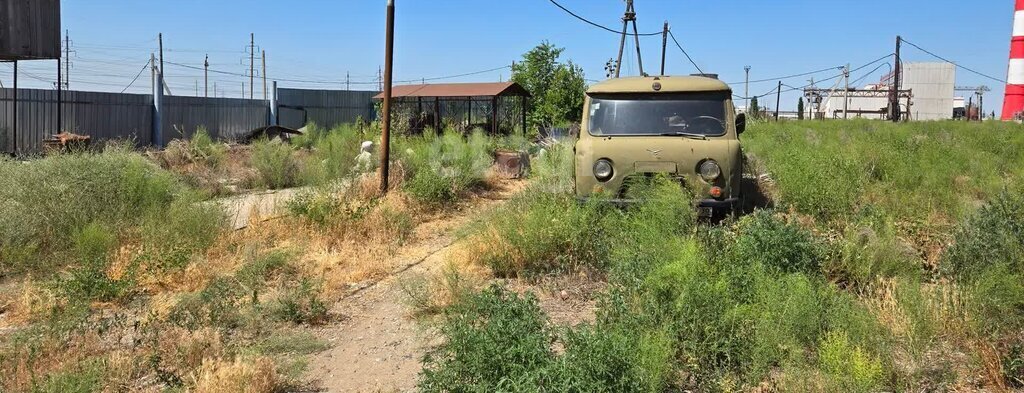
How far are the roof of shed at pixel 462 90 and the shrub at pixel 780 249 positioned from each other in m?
13.9

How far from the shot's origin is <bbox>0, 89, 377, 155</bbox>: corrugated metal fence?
58.4 feet

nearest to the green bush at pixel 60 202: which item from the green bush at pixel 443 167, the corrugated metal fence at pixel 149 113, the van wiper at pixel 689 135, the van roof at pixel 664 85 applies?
the green bush at pixel 443 167

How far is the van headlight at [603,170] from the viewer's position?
7.81 m

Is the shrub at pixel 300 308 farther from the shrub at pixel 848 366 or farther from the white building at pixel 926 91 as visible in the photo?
the white building at pixel 926 91

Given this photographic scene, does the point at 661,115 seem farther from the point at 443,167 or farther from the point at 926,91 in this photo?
the point at 926,91

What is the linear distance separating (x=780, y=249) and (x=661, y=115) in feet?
10.8

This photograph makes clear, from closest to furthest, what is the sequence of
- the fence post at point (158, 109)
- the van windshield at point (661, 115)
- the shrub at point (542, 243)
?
1. the shrub at point (542, 243)
2. the van windshield at point (661, 115)
3. the fence post at point (158, 109)

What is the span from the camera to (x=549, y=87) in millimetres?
26422

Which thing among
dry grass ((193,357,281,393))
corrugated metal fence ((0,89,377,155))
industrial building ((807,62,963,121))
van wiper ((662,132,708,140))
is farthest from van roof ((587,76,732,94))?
industrial building ((807,62,963,121))

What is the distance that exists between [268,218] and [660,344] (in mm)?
6651

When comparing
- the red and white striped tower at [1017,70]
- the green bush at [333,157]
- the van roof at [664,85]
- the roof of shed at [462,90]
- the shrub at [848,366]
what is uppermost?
the red and white striped tower at [1017,70]

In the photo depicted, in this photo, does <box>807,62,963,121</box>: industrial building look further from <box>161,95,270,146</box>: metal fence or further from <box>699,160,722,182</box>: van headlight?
<box>699,160,722,182</box>: van headlight

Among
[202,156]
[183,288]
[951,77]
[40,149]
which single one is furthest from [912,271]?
[951,77]

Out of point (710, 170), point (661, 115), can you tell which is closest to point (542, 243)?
point (710, 170)
